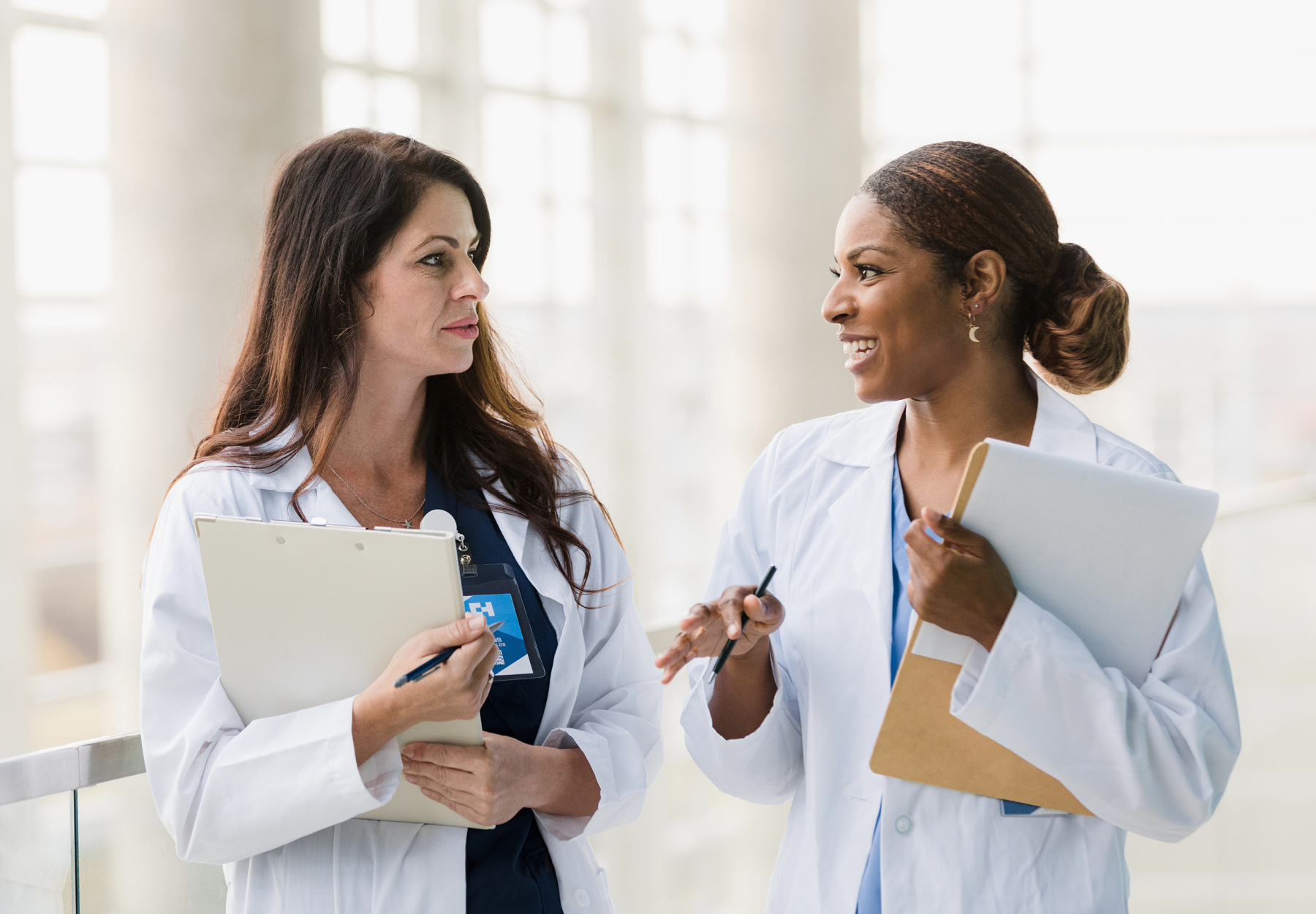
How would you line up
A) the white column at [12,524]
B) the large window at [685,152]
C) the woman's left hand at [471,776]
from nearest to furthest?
the woman's left hand at [471,776] → the white column at [12,524] → the large window at [685,152]

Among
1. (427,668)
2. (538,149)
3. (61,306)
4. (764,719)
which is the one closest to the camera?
(427,668)

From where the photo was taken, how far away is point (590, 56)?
17.9 feet

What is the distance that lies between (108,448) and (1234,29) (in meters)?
6.50

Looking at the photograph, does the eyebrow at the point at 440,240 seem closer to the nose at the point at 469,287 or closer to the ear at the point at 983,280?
the nose at the point at 469,287

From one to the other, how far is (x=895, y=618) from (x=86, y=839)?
3.56 feet

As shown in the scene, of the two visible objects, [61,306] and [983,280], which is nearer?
[983,280]

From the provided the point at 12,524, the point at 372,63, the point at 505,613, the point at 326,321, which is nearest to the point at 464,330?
the point at 326,321

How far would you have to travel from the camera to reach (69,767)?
56.5 inches

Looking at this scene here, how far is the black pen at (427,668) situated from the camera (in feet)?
4.01

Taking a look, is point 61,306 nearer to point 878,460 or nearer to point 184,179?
point 184,179

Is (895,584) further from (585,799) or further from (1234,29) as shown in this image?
(1234,29)

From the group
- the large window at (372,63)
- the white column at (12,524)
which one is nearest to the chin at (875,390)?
the white column at (12,524)

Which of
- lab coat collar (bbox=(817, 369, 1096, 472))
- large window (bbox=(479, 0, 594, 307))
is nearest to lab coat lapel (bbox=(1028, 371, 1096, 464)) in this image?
lab coat collar (bbox=(817, 369, 1096, 472))

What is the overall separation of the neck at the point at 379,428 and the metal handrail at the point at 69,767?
1.48 ft
